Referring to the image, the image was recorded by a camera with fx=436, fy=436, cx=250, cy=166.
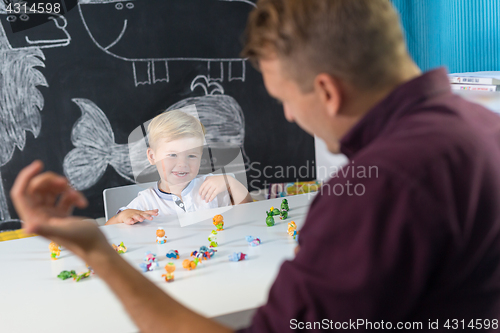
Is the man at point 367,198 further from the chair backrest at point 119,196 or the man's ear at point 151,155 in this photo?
the chair backrest at point 119,196

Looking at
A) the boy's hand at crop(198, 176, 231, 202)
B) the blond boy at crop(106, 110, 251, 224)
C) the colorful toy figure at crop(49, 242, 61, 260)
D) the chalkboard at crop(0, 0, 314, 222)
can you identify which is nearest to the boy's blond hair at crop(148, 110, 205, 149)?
the blond boy at crop(106, 110, 251, 224)

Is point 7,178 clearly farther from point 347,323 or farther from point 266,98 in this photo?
point 347,323

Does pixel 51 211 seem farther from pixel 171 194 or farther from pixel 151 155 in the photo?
pixel 171 194

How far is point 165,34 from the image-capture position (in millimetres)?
2875

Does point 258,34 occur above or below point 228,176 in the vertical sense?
above

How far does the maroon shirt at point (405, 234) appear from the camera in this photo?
0.44 metres

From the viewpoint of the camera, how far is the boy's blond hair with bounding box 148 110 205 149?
5.90 feet

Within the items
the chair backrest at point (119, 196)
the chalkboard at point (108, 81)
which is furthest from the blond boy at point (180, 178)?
the chalkboard at point (108, 81)

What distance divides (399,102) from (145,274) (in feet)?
2.49

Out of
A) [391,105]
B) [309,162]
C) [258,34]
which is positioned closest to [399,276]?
[391,105]

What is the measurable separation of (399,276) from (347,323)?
0.08 meters

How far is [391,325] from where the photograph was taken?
497 mm

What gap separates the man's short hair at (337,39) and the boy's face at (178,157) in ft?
4.10

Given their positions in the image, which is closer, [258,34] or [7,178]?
[258,34]
